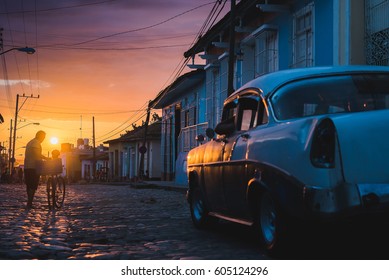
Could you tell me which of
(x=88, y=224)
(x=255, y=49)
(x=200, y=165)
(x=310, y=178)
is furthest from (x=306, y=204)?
(x=255, y=49)

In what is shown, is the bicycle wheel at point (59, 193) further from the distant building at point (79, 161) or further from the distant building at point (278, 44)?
the distant building at point (79, 161)

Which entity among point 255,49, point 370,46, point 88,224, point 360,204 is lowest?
point 88,224

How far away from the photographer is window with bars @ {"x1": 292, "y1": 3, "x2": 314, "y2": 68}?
15.8 metres

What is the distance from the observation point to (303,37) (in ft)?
53.9

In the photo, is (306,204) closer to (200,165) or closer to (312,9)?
(200,165)

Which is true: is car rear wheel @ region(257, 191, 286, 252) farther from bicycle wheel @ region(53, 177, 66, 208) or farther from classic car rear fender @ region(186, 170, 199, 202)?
bicycle wheel @ region(53, 177, 66, 208)

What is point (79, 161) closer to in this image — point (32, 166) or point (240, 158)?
point (32, 166)

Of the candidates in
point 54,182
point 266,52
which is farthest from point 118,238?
point 266,52

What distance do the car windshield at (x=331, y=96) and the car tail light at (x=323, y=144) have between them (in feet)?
3.20

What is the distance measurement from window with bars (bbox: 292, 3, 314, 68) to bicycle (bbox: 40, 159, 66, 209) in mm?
6468

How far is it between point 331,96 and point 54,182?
8.71 metres

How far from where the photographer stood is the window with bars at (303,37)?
15766mm
